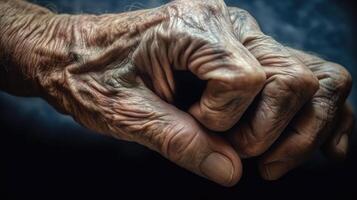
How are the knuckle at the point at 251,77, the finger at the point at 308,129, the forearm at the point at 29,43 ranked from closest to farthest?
the knuckle at the point at 251,77 → the finger at the point at 308,129 → the forearm at the point at 29,43

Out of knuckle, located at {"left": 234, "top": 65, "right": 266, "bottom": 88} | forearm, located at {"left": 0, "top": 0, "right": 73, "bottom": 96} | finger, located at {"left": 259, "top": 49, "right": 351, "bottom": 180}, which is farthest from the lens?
forearm, located at {"left": 0, "top": 0, "right": 73, "bottom": 96}

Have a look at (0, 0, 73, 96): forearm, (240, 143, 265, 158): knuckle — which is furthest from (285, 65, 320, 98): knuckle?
(0, 0, 73, 96): forearm

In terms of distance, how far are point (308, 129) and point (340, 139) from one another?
6.6 inches

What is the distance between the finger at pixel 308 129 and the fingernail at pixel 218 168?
0.10m

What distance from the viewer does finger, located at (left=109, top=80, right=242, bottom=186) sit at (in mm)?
676

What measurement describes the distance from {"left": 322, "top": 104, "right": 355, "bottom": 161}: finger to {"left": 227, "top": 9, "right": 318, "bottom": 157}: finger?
0.64 feet

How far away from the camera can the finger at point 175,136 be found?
68cm

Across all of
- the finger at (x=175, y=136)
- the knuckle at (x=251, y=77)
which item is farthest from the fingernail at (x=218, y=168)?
the knuckle at (x=251, y=77)

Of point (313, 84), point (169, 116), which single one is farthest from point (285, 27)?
point (169, 116)

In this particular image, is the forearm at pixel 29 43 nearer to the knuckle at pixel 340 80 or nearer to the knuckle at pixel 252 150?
the knuckle at pixel 252 150

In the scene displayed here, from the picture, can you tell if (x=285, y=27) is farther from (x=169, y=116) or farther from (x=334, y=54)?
(x=169, y=116)

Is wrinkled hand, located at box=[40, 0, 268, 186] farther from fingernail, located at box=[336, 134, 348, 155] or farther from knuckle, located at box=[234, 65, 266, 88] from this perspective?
fingernail, located at box=[336, 134, 348, 155]

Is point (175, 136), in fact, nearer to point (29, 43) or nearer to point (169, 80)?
point (169, 80)

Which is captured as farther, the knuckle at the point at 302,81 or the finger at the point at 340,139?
the finger at the point at 340,139
